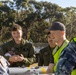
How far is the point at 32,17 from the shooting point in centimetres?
4188

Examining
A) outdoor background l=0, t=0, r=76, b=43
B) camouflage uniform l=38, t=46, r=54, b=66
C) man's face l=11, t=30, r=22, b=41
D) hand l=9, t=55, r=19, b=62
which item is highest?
man's face l=11, t=30, r=22, b=41

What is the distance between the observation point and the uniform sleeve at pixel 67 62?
2041mm

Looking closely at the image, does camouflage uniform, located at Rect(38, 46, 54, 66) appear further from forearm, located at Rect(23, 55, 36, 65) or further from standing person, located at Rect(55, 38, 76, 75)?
standing person, located at Rect(55, 38, 76, 75)

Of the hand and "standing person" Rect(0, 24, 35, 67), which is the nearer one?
the hand

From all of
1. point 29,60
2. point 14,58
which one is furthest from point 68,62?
point 29,60

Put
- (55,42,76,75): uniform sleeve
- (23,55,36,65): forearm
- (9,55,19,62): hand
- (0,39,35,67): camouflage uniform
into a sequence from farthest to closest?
(0,39,35,67): camouflage uniform → (23,55,36,65): forearm → (9,55,19,62): hand → (55,42,76,75): uniform sleeve

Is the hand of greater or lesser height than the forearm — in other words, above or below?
above

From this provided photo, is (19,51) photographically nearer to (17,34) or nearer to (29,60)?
(29,60)

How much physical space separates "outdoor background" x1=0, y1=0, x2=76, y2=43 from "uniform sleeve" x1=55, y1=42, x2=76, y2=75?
3635 centimetres

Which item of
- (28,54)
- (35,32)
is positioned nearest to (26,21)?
(35,32)

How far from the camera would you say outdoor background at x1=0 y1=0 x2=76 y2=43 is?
40.2 m

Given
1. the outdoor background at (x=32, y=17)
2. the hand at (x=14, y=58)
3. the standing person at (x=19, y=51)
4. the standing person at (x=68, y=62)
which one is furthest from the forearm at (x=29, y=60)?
the outdoor background at (x=32, y=17)

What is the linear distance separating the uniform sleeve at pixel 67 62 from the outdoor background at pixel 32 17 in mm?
Answer: 36355

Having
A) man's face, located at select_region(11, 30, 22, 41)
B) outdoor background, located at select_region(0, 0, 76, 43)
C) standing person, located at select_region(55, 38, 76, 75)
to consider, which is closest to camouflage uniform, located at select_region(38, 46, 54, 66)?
man's face, located at select_region(11, 30, 22, 41)
